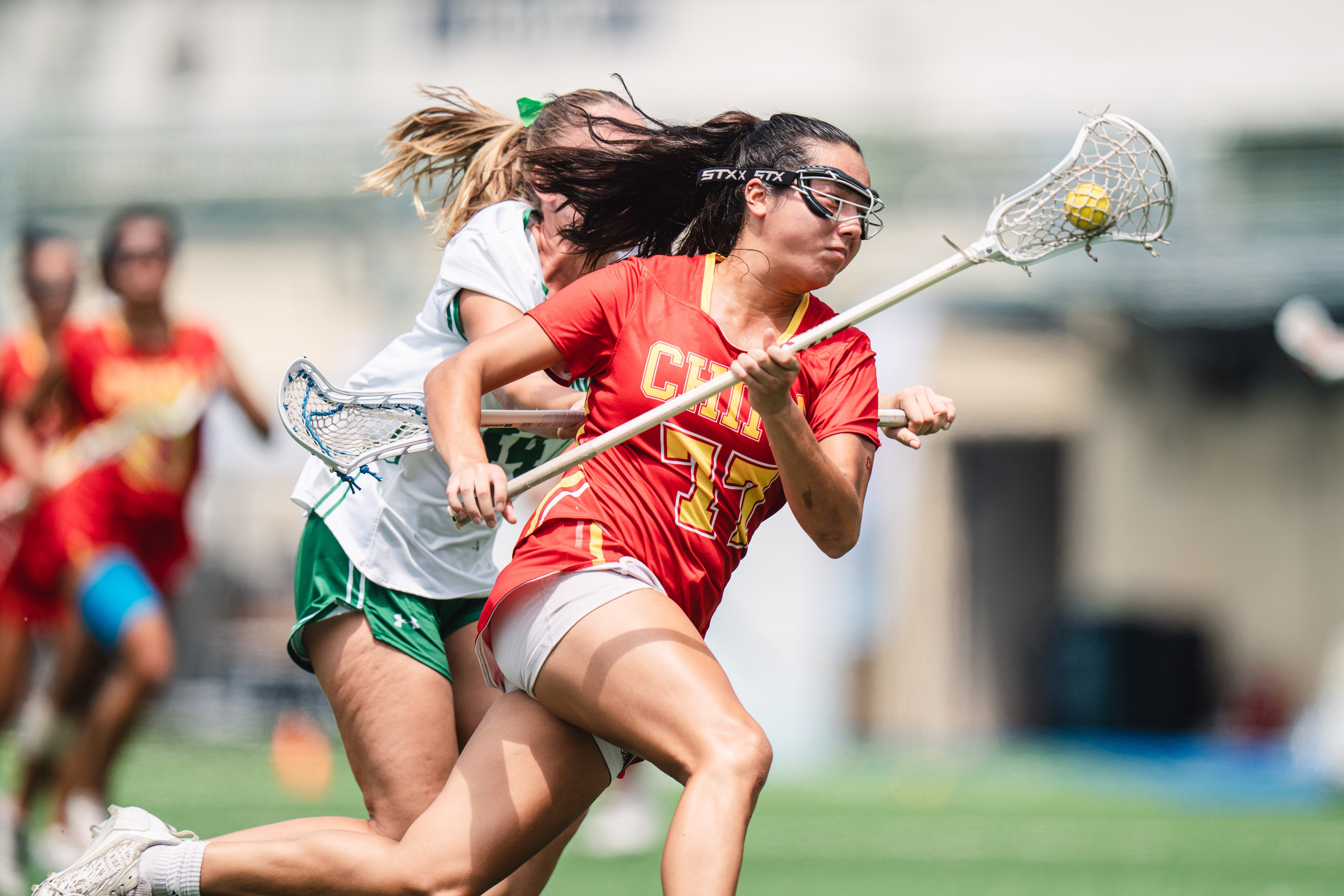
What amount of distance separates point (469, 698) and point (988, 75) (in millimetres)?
18799

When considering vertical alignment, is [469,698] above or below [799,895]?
above

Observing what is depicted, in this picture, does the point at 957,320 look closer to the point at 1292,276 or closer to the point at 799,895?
the point at 1292,276

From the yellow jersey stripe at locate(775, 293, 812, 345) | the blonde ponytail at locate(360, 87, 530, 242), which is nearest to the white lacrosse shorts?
the yellow jersey stripe at locate(775, 293, 812, 345)

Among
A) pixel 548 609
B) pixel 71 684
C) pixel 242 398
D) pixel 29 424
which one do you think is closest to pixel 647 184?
pixel 548 609

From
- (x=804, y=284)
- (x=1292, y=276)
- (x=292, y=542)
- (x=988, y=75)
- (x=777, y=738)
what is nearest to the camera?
(x=804, y=284)

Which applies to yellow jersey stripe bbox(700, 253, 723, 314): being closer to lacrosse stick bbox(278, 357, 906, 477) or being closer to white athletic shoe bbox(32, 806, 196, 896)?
lacrosse stick bbox(278, 357, 906, 477)

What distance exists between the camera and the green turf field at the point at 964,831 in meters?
6.63

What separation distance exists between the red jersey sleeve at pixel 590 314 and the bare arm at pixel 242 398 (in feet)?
10.7

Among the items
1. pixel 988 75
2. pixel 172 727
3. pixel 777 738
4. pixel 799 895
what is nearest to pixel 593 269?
pixel 799 895

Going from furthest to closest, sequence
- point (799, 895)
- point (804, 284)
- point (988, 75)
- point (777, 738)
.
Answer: point (988, 75) → point (777, 738) → point (799, 895) → point (804, 284)

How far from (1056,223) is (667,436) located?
0.91m

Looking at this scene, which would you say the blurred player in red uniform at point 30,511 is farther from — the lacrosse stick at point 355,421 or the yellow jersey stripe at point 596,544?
the yellow jersey stripe at point 596,544

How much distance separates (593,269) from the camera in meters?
3.93

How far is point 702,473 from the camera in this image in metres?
3.33
